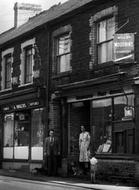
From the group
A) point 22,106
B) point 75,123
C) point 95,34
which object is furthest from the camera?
point 22,106

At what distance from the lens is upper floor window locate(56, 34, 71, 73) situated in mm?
23031

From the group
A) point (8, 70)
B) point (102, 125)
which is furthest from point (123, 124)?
point (8, 70)

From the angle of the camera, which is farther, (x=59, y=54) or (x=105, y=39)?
(x=59, y=54)

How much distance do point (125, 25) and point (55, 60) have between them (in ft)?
17.3

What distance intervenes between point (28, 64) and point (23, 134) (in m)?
3.44

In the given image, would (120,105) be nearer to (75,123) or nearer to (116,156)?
(116,156)

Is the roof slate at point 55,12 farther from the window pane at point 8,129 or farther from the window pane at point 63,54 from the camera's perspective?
the window pane at point 8,129

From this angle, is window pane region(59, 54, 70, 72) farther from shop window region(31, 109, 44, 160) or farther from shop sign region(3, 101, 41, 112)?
shop window region(31, 109, 44, 160)

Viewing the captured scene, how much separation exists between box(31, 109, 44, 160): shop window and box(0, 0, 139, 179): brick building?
47mm

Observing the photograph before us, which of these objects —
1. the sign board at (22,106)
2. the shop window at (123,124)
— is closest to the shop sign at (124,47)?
the shop window at (123,124)

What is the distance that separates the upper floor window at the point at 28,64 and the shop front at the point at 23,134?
128cm

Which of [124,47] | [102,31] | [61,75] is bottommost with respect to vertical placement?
[61,75]

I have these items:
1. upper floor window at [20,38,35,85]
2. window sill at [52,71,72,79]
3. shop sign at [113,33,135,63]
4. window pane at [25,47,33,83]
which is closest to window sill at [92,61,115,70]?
shop sign at [113,33,135,63]

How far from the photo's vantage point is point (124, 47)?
1889 centimetres
